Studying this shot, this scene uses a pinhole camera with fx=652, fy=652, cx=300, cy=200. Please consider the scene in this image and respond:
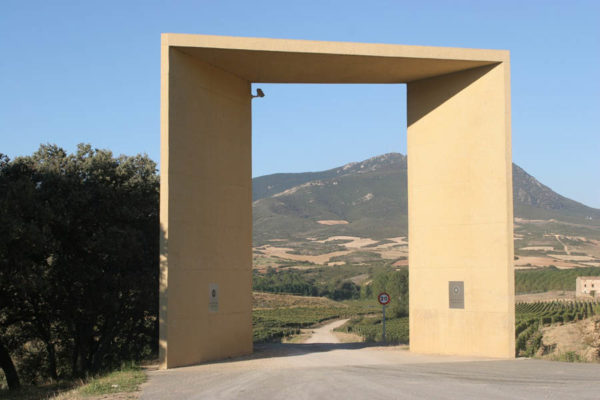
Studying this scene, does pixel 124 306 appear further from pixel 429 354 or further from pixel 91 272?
pixel 429 354

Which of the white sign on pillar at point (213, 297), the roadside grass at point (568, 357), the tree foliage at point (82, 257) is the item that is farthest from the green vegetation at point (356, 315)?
the white sign on pillar at point (213, 297)

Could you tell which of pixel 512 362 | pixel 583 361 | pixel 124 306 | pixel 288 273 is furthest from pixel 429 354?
pixel 288 273

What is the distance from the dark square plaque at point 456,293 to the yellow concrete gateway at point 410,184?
0.09 feet

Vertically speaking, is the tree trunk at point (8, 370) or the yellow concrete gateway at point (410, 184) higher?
the yellow concrete gateway at point (410, 184)

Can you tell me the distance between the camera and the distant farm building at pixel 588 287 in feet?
271

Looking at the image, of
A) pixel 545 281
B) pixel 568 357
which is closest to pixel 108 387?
pixel 568 357

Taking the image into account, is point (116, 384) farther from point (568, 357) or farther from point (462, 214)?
point (568, 357)

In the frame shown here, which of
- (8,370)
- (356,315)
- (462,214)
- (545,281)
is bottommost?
(356,315)

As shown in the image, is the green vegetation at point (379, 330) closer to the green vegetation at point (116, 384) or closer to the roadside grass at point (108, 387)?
the roadside grass at point (108, 387)

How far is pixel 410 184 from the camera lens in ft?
62.6

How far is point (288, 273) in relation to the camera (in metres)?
134

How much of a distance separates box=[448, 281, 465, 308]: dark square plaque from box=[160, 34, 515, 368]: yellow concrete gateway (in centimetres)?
3

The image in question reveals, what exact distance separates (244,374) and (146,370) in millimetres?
2914

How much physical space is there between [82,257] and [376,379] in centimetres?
1080
